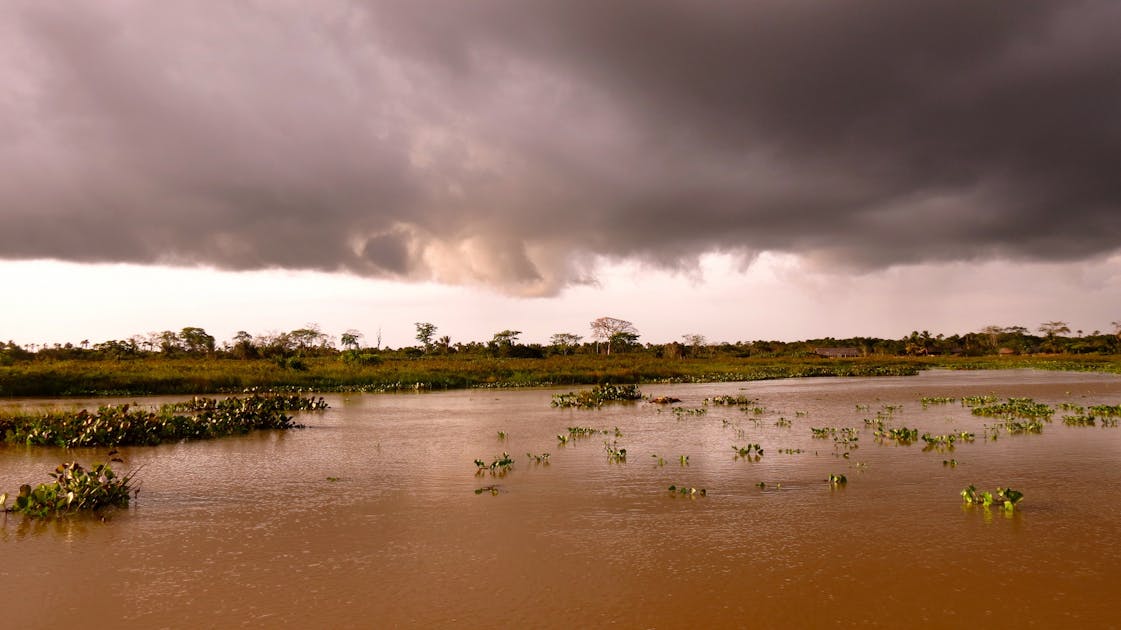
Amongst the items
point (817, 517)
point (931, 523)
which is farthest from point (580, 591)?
point (931, 523)

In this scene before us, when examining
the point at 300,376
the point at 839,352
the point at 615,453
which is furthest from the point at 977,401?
the point at 839,352

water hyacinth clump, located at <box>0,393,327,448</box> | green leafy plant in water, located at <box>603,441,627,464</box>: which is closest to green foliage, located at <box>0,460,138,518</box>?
water hyacinth clump, located at <box>0,393,327,448</box>

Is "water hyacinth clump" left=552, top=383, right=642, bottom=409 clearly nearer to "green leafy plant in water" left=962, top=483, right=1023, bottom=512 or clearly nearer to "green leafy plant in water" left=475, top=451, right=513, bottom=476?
"green leafy plant in water" left=475, top=451, right=513, bottom=476

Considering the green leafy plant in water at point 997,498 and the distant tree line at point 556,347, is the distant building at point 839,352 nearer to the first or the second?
the distant tree line at point 556,347

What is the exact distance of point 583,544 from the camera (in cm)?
852

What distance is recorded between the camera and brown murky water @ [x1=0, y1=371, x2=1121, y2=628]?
6516 mm

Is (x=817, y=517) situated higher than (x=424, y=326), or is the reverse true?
(x=424, y=326)

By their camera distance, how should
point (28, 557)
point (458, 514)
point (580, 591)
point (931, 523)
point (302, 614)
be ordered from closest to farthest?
1. point (302, 614)
2. point (580, 591)
3. point (28, 557)
4. point (931, 523)
5. point (458, 514)

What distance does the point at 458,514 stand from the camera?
33.2 feet

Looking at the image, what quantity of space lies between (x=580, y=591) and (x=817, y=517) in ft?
14.6

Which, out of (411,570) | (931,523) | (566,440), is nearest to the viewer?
(411,570)

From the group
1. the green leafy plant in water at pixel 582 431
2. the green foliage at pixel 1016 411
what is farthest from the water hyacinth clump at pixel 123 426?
the green foliage at pixel 1016 411

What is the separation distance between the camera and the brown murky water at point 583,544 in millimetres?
6516

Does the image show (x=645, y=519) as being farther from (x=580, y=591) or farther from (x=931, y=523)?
(x=931, y=523)
